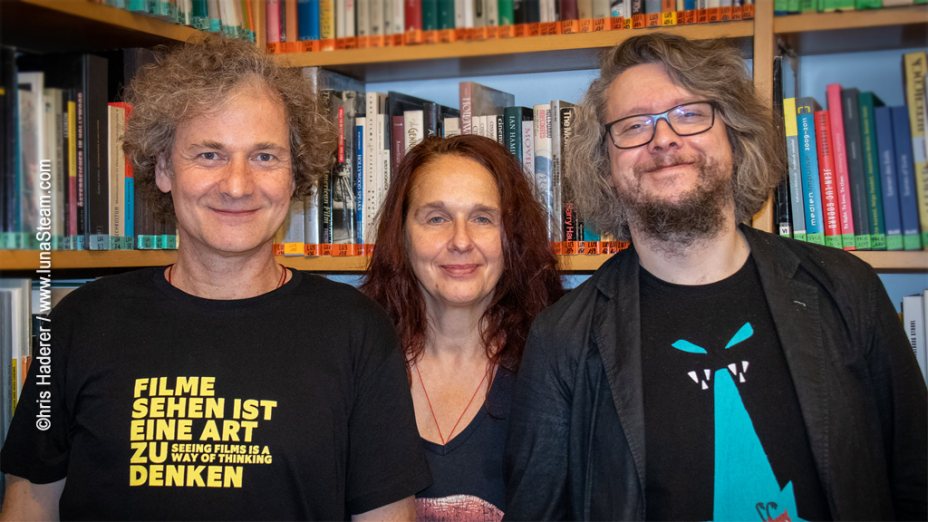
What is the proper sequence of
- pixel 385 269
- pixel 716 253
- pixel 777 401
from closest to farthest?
pixel 777 401 → pixel 716 253 → pixel 385 269

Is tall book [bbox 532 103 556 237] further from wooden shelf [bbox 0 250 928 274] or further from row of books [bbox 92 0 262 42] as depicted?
row of books [bbox 92 0 262 42]

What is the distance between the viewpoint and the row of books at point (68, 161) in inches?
54.7

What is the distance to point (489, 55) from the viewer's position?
1944 millimetres

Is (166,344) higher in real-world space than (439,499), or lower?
higher

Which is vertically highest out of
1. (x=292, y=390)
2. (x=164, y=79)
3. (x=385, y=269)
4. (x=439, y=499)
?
(x=164, y=79)

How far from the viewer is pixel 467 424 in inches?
62.5

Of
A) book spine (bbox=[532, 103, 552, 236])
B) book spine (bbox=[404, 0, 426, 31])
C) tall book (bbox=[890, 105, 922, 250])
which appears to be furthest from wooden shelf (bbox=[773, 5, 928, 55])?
book spine (bbox=[404, 0, 426, 31])

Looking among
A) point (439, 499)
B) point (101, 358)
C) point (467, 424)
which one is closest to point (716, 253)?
point (467, 424)

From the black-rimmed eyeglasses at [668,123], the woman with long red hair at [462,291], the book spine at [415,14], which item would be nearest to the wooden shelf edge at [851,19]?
the black-rimmed eyeglasses at [668,123]

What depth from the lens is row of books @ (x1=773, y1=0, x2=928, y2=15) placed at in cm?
165

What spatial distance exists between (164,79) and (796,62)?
147 cm

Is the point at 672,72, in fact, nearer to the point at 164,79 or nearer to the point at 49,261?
the point at 164,79

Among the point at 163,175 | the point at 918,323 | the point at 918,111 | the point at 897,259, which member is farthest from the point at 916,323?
the point at 163,175

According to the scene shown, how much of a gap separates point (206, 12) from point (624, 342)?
1.41 meters
